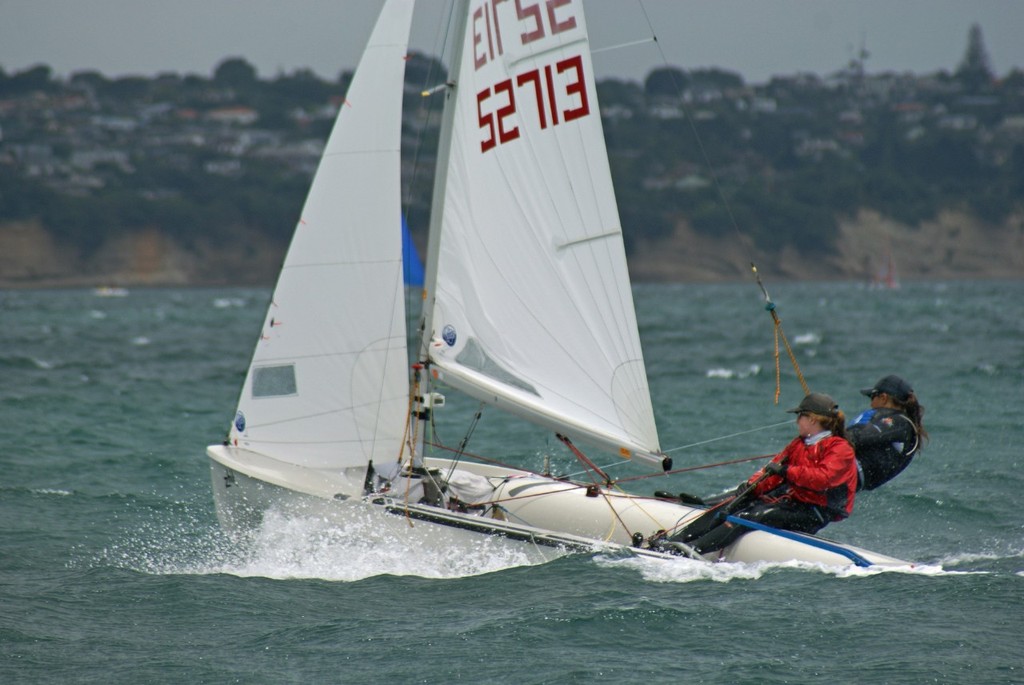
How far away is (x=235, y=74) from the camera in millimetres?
144125

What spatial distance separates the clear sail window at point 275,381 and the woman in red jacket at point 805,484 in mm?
2600

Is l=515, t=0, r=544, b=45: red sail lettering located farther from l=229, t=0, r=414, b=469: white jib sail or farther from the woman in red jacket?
the woman in red jacket

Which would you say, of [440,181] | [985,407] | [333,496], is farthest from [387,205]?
[985,407]

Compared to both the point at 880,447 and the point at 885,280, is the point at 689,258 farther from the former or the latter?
the point at 880,447

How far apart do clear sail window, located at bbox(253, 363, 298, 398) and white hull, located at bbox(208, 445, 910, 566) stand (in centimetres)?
43

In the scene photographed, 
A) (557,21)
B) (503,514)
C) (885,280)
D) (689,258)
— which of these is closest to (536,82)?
(557,21)

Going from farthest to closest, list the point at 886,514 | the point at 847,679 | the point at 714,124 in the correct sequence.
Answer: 1. the point at 714,124
2. the point at 886,514
3. the point at 847,679

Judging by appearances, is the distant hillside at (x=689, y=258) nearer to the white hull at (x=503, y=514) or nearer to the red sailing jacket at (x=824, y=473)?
Answer: the white hull at (x=503, y=514)

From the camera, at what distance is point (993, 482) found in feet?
36.4

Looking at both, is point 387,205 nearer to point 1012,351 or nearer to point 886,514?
point 886,514

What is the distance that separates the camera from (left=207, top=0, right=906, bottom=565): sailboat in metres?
7.75

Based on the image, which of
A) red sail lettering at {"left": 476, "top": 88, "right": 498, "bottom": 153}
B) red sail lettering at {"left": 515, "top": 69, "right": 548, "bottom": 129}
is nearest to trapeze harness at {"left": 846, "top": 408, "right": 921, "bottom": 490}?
red sail lettering at {"left": 515, "top": 69, "right": 548, "bottom": 129}

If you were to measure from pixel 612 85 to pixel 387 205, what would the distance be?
134 metres

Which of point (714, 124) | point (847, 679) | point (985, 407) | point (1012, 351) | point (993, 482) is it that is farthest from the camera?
point (714, 124)
